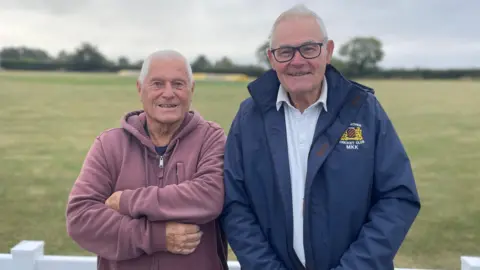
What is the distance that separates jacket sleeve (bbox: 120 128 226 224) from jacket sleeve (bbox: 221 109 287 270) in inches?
2.0

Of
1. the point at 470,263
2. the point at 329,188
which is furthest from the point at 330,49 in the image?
the point at 470,263

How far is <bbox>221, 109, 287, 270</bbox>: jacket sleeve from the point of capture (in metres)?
1.83

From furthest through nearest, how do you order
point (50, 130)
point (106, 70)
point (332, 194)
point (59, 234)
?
point (106, 70) → point (50, 130) → point (59, 234) → point (332, 194)

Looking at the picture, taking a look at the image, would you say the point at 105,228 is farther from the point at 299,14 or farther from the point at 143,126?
the point at 299,14

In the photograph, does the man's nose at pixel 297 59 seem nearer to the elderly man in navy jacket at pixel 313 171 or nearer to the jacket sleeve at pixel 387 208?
the elderly man in navy jacket at pixel 313 171

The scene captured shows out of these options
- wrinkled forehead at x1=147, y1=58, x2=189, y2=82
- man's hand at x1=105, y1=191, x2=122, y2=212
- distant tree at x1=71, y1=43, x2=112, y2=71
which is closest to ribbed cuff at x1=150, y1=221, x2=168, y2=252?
man's hand at x1=105, y1=191, x2=122, y2=212

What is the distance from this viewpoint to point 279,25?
1810 mm

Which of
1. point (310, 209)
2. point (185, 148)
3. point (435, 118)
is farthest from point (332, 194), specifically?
point (435, 118)

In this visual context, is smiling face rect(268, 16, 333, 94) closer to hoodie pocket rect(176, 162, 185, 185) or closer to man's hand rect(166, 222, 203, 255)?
hoodie pocket rect(176, 162, 185, 185)

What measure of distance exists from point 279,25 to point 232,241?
2.79ft

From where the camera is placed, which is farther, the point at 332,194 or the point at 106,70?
the point at 106,70

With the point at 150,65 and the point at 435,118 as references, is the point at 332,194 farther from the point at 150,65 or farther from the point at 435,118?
the point at 435,118

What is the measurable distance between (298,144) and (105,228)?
80cm

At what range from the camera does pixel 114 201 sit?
1.86m
